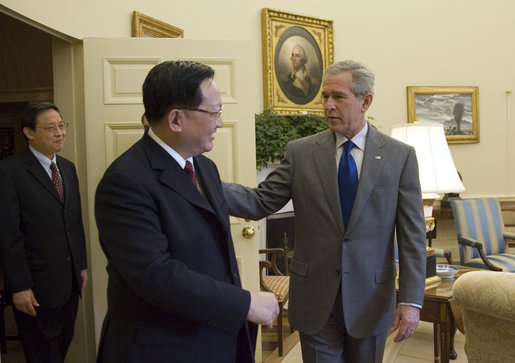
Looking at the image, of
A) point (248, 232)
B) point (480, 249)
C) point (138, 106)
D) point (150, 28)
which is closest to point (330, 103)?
point (248, 232)

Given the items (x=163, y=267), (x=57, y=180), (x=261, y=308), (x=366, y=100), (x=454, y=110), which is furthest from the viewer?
(x=454, y=110)

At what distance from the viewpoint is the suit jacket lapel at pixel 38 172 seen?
287 cm

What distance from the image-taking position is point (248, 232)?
126 inches

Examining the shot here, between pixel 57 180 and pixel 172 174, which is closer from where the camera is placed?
pixel 172 174

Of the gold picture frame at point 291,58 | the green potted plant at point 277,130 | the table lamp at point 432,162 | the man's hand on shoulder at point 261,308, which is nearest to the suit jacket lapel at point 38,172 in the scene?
the man's hand on shoulder at point 261,308

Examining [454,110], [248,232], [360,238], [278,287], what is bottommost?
[278,287]

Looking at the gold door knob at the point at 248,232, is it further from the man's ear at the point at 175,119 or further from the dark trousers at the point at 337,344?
the man's ear at the point at 175,119

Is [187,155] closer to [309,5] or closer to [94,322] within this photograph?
[94,322]

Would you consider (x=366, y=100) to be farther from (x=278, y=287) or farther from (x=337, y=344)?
(x=278, y=287)

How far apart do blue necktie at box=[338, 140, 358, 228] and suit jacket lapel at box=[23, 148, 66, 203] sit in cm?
173

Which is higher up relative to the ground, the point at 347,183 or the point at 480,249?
the point at 347,183

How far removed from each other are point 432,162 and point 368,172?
1.15m

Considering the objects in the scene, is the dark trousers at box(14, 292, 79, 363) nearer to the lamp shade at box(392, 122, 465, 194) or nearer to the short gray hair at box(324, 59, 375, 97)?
the short gray hair at box(324, 59, 375, 97)

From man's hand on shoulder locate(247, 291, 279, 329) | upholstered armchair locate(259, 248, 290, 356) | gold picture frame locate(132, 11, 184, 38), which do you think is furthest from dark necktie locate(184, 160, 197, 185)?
gold picture frame locate(132, 11, 184, 38)
